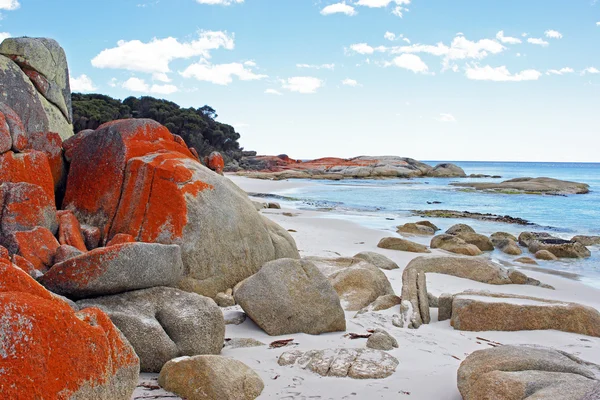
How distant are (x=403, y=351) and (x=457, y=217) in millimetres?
21369

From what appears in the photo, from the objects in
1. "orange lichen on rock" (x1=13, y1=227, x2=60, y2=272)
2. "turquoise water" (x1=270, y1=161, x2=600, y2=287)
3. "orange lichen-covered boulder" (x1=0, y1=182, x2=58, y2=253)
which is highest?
"orange lichen-covered boulder" (x1=0, y1=182, x2=58, y2=253)

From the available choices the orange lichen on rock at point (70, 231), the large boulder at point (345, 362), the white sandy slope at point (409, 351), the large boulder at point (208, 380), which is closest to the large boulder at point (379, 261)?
the white sandy slope at point (409, 351)

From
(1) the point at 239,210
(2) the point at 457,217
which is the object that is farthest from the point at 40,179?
(2) the point at 457,217

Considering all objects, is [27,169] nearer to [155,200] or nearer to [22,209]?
[22,209]

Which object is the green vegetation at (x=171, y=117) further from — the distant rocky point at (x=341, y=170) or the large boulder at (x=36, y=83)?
the large boulder at (x=36, y=83)

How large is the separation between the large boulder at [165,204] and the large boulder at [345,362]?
2.49 metres

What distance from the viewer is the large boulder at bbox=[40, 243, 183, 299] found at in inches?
193

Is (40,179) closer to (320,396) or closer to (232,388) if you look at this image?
(232,388)

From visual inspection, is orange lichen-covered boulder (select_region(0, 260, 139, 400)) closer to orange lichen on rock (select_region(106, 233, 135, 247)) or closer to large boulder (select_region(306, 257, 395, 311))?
orange lichen on rock (select_region(106, 233, 135, 247))

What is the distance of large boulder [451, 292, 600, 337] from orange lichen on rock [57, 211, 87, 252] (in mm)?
5178

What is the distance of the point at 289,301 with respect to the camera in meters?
6.35

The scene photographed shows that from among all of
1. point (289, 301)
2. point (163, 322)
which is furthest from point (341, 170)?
point (163, 322)

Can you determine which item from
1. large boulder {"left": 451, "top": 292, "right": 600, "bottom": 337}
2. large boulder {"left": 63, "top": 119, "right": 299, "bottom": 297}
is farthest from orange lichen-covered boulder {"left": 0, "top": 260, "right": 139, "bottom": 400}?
large boulder {"left": 451, "top": 292, "right": 600, "bottom": 337}

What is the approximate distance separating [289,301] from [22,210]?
143 inches
